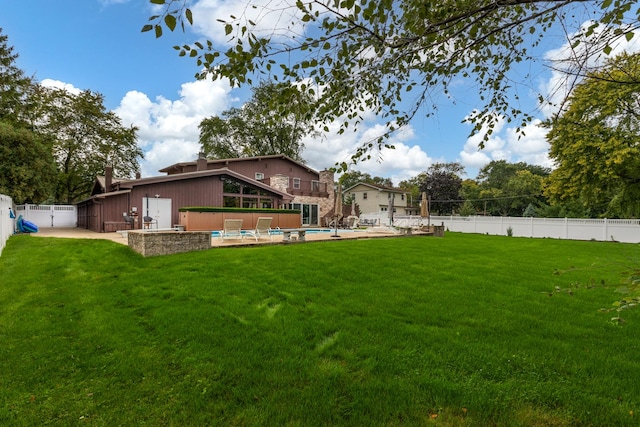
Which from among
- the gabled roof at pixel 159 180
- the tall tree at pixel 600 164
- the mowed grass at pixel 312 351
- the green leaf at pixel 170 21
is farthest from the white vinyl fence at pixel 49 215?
the tall tree at pixel 600 164

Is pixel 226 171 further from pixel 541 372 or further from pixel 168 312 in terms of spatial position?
pixel 541 372

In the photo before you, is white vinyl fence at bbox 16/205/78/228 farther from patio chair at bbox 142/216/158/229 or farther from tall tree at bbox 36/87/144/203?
patio chair at bbox 142/216/158/229

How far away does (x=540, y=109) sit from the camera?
11.6 ft

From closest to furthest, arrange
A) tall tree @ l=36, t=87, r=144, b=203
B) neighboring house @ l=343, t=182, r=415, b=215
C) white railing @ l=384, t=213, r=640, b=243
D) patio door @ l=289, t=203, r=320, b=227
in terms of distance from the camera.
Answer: white railing @ l=384, t=213, r=640, b=243, patio door @ l=289, t=203, r=320, b=227, tall tree @ l=36, t=87, r=144, b=203, neighboring house @ l=343, t=182, r=415, b=215

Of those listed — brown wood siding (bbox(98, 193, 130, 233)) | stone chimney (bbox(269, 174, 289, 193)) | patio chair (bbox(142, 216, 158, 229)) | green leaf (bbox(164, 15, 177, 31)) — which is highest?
stone chimney (bbox(269, 174, 289, 193))

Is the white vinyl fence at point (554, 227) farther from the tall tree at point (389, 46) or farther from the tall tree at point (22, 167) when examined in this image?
the tall tree at point (22, 167)

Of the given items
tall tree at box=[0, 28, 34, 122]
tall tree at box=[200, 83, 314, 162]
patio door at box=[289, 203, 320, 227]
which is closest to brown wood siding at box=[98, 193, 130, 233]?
patio door at box=[289, 203, 320, 227]

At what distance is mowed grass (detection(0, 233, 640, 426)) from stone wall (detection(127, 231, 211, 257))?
211 centimetres

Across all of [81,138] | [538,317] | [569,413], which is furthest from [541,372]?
[81,138]

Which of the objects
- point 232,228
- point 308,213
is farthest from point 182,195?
point 308,213

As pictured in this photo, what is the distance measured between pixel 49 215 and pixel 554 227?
3677cm

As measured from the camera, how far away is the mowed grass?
2502 millimetres

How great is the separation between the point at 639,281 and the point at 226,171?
63.7ft

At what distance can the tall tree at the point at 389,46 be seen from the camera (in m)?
2.39
